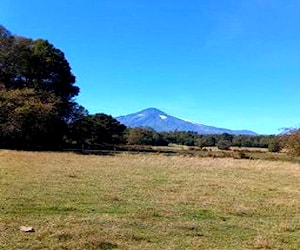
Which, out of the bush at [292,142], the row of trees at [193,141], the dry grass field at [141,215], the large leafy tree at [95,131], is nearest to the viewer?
the dry grass field at [141,215]

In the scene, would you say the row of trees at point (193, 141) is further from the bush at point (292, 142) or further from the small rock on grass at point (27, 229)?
the small rock on grass at point (27, 229)

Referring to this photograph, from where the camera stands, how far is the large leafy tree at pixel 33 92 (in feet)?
167

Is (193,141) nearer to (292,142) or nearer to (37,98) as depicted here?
(292,142)

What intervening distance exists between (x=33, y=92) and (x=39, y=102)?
2.43 meters

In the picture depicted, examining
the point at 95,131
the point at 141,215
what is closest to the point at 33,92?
the point at 95,131

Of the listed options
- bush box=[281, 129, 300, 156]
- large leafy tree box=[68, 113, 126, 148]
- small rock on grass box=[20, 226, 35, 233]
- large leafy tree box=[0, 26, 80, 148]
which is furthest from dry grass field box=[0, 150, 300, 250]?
large leafy tree box=[68, 113, 126, 148]

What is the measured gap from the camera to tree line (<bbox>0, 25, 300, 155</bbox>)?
51.1 meters

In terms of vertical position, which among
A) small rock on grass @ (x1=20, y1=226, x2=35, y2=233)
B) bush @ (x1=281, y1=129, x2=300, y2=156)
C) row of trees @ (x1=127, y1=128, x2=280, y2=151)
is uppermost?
row of trees @ (x1=127, y1=128, x2=280, y2=151)

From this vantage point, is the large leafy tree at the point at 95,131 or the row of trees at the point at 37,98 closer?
the row of trees at the point at 37,98

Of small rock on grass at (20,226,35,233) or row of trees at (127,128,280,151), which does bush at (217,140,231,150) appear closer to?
row of trees at (127,128,280,151)

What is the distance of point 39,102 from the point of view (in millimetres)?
53062

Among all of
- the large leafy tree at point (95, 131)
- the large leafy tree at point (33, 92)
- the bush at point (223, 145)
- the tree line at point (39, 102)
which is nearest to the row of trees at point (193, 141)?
the bush at point (223, 145)

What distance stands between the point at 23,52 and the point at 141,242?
52.1 meters

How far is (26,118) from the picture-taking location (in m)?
50.9
